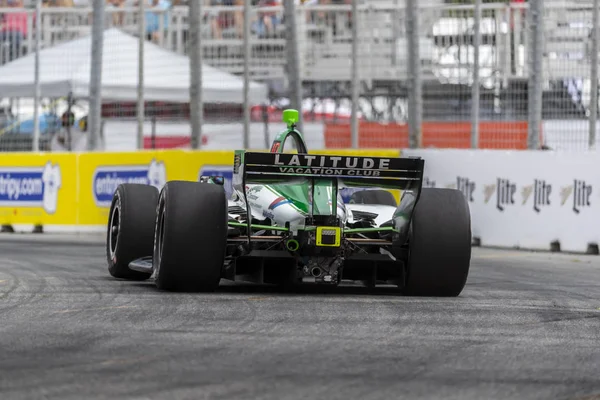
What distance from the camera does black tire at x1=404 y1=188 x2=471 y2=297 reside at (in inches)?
479

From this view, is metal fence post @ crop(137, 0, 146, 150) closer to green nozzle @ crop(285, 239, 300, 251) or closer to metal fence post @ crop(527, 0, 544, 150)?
metal fence post @ crop(527, 0, 544, 150)

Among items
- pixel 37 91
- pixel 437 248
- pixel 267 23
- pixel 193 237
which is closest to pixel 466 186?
pixel 437 248

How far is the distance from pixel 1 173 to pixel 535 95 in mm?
9233

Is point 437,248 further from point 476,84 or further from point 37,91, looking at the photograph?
point 37,91

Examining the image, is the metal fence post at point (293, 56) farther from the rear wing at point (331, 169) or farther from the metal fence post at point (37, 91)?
the rear wing at point (331, 169)

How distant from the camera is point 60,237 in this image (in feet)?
77.0

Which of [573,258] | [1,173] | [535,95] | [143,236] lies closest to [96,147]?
[1,173]

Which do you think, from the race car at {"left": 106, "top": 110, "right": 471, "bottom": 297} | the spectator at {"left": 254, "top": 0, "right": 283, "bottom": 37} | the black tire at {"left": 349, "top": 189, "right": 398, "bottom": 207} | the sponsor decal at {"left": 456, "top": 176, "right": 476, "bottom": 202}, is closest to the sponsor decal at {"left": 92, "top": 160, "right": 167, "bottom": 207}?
the sponsor decal at {"left": 456, "top": 176, "right": 476, "bottom": 202}

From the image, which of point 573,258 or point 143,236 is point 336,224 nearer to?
point 143,236

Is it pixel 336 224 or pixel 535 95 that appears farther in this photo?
pixel 535 95

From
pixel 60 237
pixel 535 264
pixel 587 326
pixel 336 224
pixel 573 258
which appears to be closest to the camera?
pixel 587 326

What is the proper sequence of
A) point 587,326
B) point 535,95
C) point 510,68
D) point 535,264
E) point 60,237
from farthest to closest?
1. point 510,68
2. point 535,95
3. point 60,237
4. point 535,264
5. point 587,326

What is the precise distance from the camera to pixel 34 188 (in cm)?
2525

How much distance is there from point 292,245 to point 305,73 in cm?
2309
